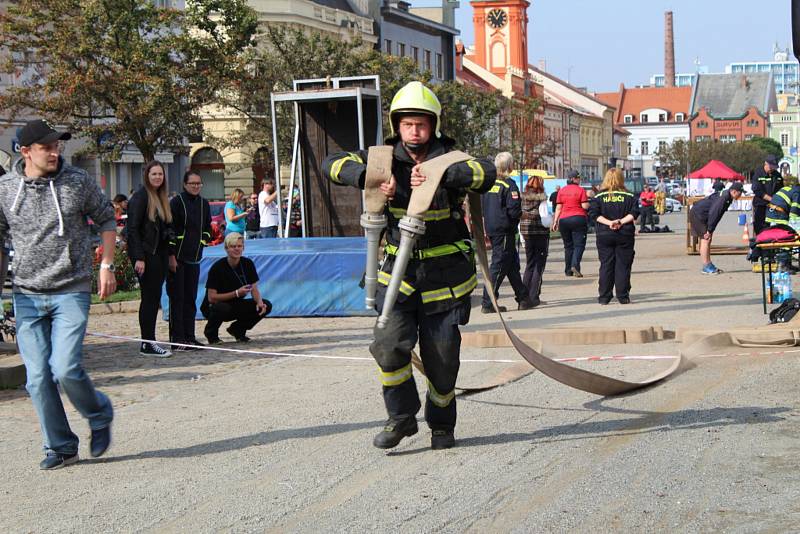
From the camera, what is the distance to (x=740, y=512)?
5.40 meters

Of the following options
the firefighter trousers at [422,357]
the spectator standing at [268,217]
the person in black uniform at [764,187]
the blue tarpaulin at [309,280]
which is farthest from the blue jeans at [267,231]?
the firefighter trousers at [422,357]

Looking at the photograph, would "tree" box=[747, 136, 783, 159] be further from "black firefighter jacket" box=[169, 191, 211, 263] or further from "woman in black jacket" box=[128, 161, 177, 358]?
"woman in black jacket" box=[128, 161, 177, 358]

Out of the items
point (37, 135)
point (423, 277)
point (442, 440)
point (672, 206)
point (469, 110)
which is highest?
point (469, 110)

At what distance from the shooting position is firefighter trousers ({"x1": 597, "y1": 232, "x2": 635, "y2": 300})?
604 inches

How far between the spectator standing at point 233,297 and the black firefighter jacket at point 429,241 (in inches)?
238

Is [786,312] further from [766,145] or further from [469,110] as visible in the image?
[766,145]

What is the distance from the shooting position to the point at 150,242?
37.5ft

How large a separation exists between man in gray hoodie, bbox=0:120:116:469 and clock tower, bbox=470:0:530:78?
304ft

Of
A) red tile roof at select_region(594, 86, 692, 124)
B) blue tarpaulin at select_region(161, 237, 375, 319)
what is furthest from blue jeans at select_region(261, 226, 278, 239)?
red tile roof at select_region(594, 86, 692, 124)

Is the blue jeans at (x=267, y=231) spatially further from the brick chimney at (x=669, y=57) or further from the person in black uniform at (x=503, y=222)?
the brick chimney at (x=669, y=57)

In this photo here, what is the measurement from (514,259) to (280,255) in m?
2.78

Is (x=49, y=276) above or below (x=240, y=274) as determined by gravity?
above

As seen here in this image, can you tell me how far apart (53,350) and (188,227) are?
5.38m

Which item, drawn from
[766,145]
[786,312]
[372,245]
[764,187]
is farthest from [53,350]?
[766,145]
